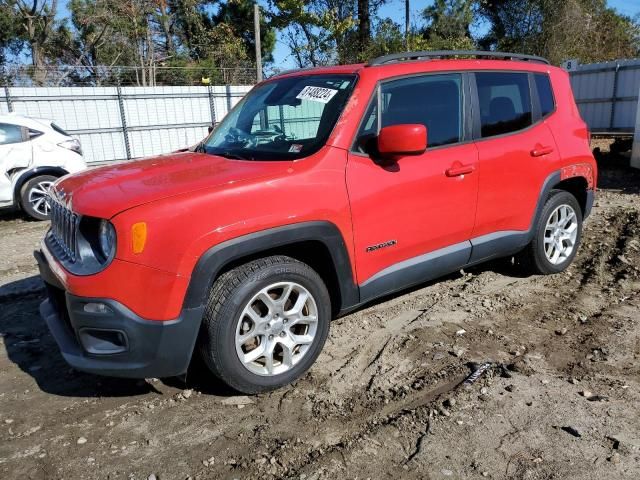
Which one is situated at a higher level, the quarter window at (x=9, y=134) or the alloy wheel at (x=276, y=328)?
A: the quarter window at (x=9, y=134)

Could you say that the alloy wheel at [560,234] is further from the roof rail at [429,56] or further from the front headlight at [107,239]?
the front headlight at [107,239]

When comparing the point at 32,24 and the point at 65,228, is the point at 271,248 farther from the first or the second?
the point at 32,24

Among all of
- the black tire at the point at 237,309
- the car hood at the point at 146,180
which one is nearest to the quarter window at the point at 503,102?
the car hood at the point at 146,180

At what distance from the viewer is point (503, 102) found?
4.30 meters

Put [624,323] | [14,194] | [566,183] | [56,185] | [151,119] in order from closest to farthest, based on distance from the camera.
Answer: [56,185]
[624,323]
[566,183]
[14,194]
[151,119]

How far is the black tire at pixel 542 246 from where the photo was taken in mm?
4652

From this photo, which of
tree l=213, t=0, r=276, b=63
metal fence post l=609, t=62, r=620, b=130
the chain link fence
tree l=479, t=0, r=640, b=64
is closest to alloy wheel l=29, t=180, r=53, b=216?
the chain link fence

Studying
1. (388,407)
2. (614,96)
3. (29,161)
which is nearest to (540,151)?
(388,407)

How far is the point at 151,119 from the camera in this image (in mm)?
15141

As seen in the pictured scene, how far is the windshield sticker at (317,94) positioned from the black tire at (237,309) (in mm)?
1111

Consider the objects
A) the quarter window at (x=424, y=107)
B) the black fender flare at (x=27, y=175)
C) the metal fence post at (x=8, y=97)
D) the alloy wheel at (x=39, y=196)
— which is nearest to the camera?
the quarter window at (x=424, y=107)

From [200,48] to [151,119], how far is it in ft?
51.6

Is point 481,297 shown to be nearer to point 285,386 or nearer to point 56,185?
point 285,386

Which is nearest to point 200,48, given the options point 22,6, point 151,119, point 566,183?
point 22,6
